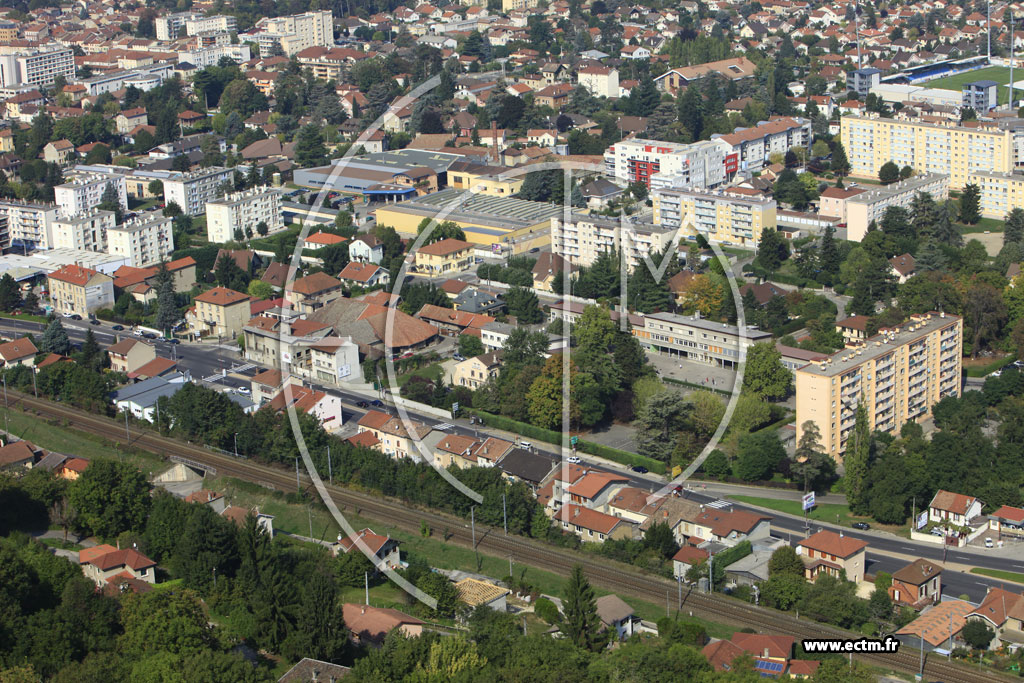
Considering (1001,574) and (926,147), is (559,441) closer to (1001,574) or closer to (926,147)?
(1001,574)

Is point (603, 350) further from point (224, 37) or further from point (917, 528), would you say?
point (224, 37)

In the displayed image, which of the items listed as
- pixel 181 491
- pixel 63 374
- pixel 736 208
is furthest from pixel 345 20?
pixel 181 491

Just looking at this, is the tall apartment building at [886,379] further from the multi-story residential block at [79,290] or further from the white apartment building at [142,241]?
the white apartment building at [142,241]

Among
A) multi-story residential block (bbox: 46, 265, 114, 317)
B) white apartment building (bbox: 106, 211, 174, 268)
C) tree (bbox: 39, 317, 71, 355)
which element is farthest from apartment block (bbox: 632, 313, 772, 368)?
white apartment building (bbox: 106, 211, 174, 268)

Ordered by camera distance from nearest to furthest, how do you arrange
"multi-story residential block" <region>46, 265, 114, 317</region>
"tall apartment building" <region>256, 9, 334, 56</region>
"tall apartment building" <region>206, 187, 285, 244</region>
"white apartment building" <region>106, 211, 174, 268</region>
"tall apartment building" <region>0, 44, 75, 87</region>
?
"multi-story residential block" <region>46, 265, 114, 317</region>, "white apartment building" <region>106, 211, 174, 268</region>, "tall apartment building" <region>206, 187, 285, 244</region>, "tall apartment building" <region>0, 44, 75, 87</region>, "tall apartment building" <region>256, 9, 334, 56</region>

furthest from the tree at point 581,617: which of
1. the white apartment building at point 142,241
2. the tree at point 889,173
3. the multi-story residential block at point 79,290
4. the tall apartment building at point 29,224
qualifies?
the tree at point 889,173

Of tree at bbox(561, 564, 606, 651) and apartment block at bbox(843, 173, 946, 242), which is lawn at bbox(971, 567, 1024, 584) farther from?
apartment block at bbox(843, 173, 946, 242)
